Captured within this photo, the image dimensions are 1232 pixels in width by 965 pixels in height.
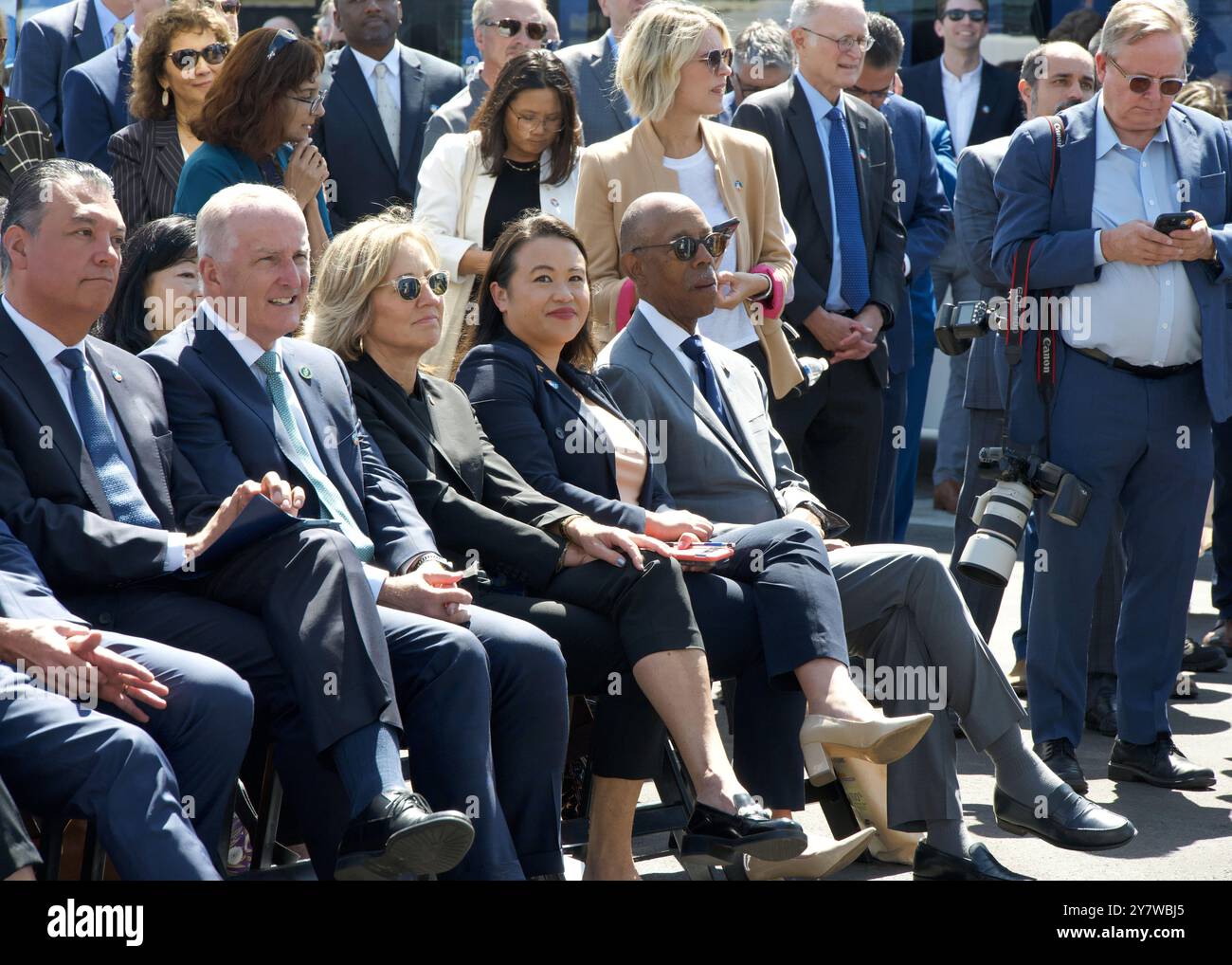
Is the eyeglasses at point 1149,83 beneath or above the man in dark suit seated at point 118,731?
above

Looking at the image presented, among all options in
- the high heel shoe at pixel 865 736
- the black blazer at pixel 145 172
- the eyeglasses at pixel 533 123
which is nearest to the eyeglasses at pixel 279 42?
the black blazer at pixel 145 172

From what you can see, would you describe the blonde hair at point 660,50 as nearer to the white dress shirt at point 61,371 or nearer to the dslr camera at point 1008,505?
the dslr camera at point 1008,505

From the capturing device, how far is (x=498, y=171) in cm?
602

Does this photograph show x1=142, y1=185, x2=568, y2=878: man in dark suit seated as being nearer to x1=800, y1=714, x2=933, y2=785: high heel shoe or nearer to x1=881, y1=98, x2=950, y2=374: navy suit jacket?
x1=800, y1=714, x2=933, y2=785: high heel shoe

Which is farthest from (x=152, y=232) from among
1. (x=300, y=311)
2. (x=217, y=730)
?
(x=217, y=730)

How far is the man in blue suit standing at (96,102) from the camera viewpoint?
6.47 metres

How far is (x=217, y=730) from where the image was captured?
11.0 ft

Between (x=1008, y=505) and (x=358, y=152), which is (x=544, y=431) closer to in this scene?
(x=1008, y=505)

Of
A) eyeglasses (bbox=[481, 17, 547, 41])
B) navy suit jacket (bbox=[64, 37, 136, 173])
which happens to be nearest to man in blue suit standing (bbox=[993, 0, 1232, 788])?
eyeglasses (bbox=[481, 17, 547, 41])

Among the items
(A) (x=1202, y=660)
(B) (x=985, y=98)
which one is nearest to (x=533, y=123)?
(A) (x=1202, y=660)

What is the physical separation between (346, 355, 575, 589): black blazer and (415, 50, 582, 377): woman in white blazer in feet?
4.90

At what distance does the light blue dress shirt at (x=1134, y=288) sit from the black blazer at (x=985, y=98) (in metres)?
3.72

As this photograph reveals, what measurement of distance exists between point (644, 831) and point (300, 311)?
5.20 feet

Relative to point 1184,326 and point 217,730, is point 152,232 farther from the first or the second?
point 1184,326
